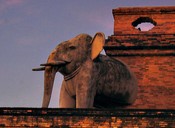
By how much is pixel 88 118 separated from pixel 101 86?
8.31 ft

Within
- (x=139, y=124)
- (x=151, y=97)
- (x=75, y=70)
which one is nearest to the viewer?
(x=139, y=124)

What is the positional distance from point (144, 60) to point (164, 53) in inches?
29.1

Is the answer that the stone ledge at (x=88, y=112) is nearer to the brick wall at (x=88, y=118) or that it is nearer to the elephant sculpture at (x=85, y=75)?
the brick wall at (x=88, y=118)

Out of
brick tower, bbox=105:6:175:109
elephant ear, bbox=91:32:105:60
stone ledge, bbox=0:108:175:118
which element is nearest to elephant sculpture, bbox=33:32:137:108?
elephant ear, bbox=91:32:105:60

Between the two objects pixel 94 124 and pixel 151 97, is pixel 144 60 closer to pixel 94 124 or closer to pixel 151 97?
pixel 151 97

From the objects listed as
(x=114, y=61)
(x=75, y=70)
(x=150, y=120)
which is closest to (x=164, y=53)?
(x=114, y=61)

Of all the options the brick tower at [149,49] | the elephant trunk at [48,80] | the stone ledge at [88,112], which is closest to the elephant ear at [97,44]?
the elephant trunk at [48,80]

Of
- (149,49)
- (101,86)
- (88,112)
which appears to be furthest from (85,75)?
(149,49)

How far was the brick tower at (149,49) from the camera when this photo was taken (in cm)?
2058

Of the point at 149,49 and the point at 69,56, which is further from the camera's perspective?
the point at 149,49

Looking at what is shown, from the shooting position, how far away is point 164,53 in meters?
21.2

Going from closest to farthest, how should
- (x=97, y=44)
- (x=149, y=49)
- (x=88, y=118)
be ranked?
(x=88, y=118), (x=97, y=44), (x=149, y=49)

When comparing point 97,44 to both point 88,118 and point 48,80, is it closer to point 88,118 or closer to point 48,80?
→ point 48,80

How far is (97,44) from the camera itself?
16656mm
